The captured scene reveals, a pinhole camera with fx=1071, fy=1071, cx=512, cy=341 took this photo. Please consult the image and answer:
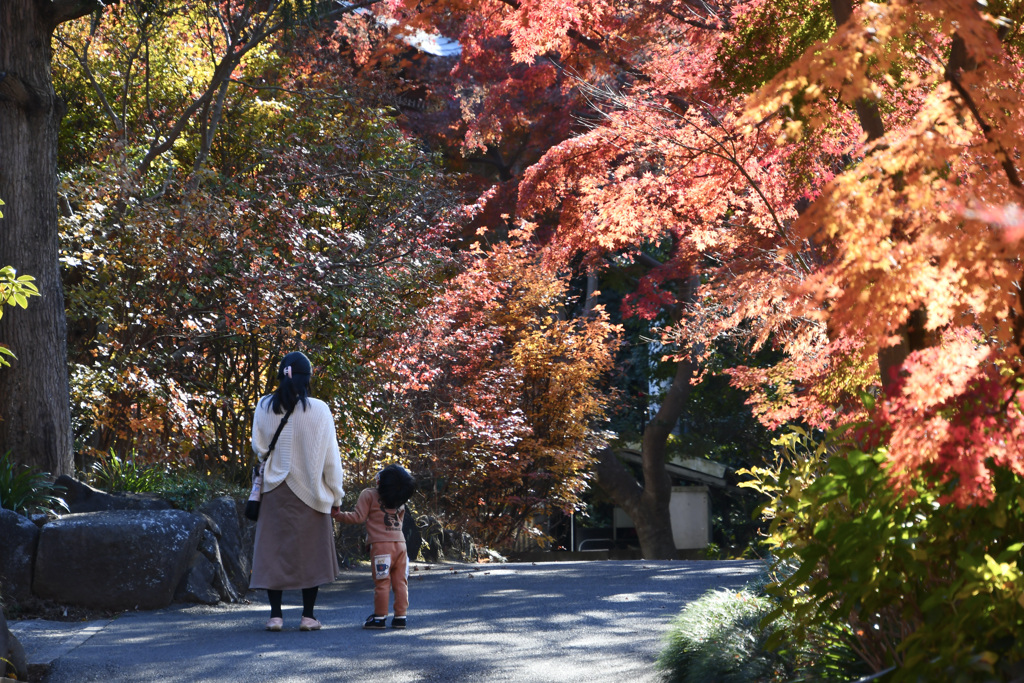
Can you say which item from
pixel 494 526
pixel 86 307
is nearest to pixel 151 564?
pixel 86 307

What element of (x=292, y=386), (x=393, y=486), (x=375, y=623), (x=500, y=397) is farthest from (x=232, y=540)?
(x=500, y=397)

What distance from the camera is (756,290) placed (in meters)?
9.73

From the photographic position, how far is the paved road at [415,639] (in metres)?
5.89

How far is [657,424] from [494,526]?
4.35m

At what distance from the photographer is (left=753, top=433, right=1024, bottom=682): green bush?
3.29 meters

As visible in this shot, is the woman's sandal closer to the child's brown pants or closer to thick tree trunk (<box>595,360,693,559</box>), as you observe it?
the child's brown pants

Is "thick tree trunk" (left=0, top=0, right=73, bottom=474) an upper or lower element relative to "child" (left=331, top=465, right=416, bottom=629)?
upper

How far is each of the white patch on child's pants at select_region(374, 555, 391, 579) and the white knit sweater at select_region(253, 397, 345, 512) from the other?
0.52 metres

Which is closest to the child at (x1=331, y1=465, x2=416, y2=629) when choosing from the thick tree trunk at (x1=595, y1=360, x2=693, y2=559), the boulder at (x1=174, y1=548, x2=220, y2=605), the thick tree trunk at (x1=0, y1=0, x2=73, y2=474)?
the boulder at (x1=174, y1=548, x2=220, y2=605)

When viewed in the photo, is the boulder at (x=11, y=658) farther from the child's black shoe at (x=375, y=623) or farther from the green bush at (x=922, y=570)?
the green bush at (x=922, y=570)

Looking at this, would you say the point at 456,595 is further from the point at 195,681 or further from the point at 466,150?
the point at 466,150

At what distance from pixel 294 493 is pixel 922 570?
188 inches

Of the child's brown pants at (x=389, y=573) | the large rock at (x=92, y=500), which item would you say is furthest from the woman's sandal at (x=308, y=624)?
the large rock at (x=92, y=500)

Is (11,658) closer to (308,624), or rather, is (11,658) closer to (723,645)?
(308,624)
